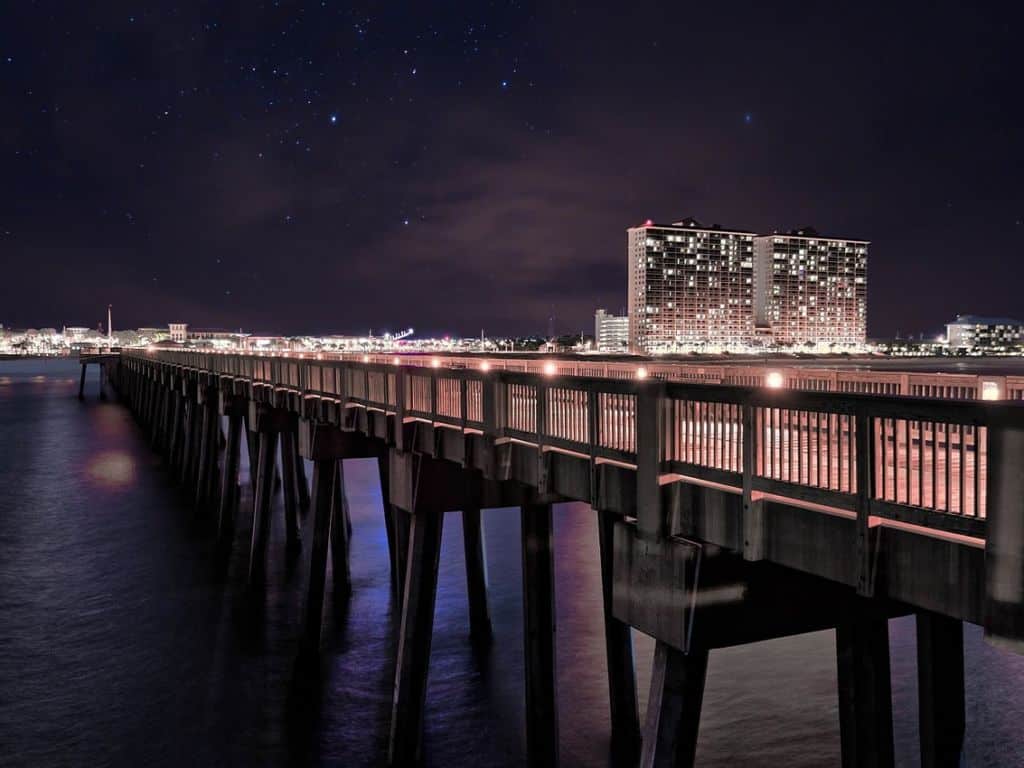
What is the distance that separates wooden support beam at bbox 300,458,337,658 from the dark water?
671 mm

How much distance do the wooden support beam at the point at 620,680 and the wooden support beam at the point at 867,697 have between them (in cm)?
470

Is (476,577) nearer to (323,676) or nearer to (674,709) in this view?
(323,676)

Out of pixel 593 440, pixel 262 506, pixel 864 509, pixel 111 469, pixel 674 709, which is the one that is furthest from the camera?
pixel 111 469

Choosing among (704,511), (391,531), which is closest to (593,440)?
(704,511)

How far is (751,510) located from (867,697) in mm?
5170

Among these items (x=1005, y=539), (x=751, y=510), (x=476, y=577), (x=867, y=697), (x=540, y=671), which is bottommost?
(x=476, y=577)

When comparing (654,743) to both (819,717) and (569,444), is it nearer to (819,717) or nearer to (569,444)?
(569,444)

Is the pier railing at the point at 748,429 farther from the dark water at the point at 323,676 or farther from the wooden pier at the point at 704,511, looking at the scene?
the dark water at the point at 323,676

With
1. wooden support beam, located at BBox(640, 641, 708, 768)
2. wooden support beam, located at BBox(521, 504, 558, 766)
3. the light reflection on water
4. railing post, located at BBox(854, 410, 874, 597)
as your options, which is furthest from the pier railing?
the light reflection on water

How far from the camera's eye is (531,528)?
14.0 m

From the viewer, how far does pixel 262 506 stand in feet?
82.3

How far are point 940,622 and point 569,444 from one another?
5.71m

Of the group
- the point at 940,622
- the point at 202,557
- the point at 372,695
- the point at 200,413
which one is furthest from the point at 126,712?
the point at 200,413

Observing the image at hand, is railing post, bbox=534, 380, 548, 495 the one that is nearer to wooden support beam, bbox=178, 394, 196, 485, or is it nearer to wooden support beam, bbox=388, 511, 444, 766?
wooden support beam, bbox=388, 511, 444, 766
